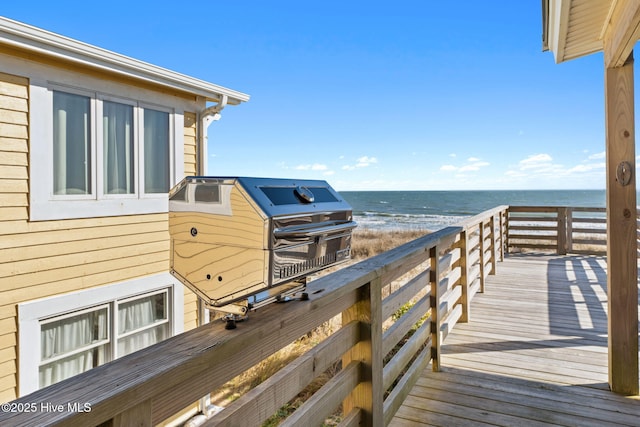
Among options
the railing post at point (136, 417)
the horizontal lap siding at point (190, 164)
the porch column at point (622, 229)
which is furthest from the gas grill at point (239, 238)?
the horizontal lap siding at point (190, 164)

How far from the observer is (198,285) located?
807mm

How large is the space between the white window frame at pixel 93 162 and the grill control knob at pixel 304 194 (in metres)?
2.90

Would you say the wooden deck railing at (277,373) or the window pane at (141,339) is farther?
the window pane at (141,339)

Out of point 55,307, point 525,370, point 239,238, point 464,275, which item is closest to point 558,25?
point 464,275

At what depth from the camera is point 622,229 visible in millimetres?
2086

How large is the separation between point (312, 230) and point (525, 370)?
2.30 meters

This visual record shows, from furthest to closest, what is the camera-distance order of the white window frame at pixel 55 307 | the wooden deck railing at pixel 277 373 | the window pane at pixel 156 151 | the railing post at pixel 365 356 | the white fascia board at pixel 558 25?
the window pane at pixel 156 151 → the white window frame at pixel 55 307 → the white fascia board at pixel 558 25 → the railing post at pixel 365 356 → the wooden deck railing at pixel 277 373

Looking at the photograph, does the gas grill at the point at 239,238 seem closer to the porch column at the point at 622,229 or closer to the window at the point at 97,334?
the porch column at the point at 622,229

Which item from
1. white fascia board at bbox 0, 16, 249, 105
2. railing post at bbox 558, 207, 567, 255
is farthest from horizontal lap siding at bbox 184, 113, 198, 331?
railing post at bbox 558, 207, 567, 255

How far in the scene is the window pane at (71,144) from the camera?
3.09 metres

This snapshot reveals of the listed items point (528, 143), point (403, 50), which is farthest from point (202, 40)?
point (528, 143)

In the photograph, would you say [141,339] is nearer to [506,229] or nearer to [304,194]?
[304,194]

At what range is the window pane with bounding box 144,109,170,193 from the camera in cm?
374

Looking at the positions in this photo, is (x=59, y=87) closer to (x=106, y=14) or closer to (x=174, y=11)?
(x=174, y=11)
